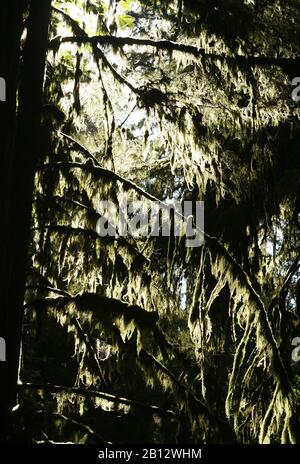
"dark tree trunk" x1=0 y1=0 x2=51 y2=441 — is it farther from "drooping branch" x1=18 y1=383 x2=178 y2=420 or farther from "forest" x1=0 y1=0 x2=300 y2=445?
"drooping branch" x1=18 y1=383 x2=178 y2=420

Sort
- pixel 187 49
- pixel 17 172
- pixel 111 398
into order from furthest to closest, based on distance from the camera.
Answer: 1. pixel 187 49
2. pixel 111 398
3. pixel 17 172

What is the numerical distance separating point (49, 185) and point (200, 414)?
2011 mm

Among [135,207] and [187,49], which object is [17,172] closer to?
[135,207]

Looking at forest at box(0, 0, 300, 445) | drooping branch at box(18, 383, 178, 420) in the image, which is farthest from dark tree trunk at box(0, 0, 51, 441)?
drooping branch at box(18, 383, 178, 420)

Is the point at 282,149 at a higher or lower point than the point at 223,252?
higher

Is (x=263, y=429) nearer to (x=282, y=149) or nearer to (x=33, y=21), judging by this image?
(x=33, y=21)

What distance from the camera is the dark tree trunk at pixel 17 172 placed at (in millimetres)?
3098

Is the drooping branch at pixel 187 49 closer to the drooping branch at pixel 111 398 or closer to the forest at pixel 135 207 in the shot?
the forest at pixel 135 207

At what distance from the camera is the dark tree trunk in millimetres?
3098

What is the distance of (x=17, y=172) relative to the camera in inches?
135

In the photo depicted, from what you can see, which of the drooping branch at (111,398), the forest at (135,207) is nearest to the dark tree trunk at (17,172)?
the forest at (135,207)

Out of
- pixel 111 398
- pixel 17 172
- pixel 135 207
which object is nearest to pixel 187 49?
pixel 135 207

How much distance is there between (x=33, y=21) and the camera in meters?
3.51

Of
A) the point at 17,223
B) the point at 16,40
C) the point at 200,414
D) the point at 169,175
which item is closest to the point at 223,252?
the point at 200,414
